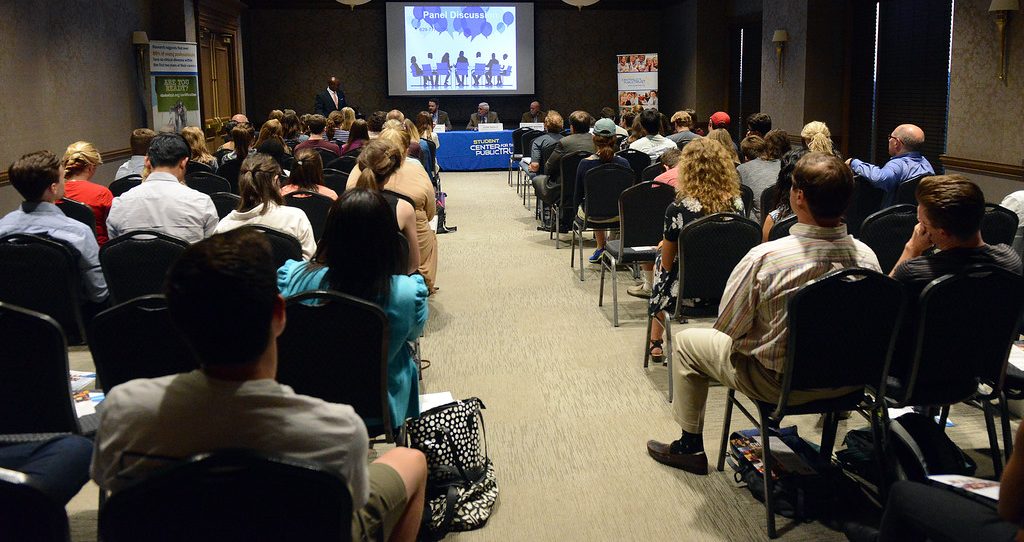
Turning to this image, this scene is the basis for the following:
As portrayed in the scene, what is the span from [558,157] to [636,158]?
0.72 metres

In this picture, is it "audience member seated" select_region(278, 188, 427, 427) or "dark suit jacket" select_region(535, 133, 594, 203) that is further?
"dark suit jacket" select_region(535, 133, 594, 203)

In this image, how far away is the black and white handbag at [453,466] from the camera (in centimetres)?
302

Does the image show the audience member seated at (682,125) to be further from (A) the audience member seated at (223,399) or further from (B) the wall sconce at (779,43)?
(A) the audience member seated at (223,399)

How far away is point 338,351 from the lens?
2.62 meters

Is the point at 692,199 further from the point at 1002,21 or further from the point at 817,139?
the point at 1002,21

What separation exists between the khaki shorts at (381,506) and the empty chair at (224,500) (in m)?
0.50

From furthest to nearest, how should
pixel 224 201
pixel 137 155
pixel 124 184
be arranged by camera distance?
pixel 137 155 → pixel 124 184 → pixel 224 201

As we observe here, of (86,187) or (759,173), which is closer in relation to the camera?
(86,187)

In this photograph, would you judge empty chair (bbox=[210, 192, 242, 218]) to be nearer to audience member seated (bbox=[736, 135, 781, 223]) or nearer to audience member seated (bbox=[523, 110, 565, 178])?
audience member seated (bbox=[736, 135, 781, 223])

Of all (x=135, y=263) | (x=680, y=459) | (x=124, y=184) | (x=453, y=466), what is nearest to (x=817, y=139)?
(x=680, y=459)

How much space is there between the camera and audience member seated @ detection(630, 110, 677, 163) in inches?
319

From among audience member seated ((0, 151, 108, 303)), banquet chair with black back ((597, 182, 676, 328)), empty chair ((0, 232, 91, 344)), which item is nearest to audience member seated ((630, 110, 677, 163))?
Result: banquet chair with black back ((597, 182, 676, 328))

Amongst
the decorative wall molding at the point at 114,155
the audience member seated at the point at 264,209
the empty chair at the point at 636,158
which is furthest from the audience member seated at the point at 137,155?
the empty chair at the point at 636,158

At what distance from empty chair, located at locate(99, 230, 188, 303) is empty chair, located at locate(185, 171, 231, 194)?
8.05ft
